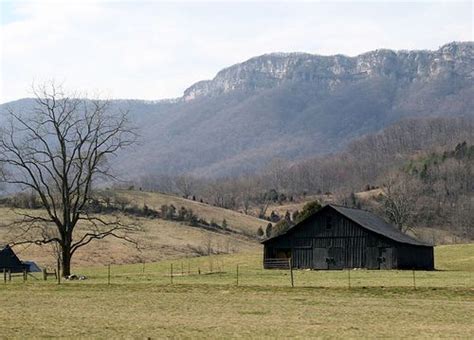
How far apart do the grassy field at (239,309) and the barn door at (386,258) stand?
20337 millimetres

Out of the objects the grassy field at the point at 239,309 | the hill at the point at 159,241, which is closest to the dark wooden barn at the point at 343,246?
the hill at the point at 159,241

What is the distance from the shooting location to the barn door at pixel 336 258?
2739 inches

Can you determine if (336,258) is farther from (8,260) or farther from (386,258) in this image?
(8,260)

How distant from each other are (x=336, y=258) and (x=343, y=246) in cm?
130

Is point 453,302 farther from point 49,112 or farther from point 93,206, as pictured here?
point 93,206

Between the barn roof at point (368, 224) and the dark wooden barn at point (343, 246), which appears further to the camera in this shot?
the barn roof at point (368, 224)

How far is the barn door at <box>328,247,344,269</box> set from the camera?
69.6 metres

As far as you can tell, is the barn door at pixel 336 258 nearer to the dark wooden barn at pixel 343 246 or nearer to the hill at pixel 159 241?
the dark wooden barn at pixel 343 246

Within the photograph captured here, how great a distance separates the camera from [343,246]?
6969cm

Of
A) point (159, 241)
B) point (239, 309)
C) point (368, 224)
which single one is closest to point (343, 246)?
point (368, 224)

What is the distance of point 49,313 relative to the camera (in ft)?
97.2

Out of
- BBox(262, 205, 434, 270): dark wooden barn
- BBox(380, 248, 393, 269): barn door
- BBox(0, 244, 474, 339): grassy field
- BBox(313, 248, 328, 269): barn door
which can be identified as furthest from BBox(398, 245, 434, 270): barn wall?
BBox(0, 244, 474, 339): grassy field

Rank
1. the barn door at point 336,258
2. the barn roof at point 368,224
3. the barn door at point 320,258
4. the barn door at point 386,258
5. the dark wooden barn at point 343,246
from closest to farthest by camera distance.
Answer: the barn door at point 386,258
the dark wooden barn at point 343,246
the barn roof at point 368,224
the barn door at point 336,258
the barn door at point 320,258

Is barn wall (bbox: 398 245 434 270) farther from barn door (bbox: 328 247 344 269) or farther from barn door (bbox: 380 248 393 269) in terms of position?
barn door (bbox: 328 247 344 269)
